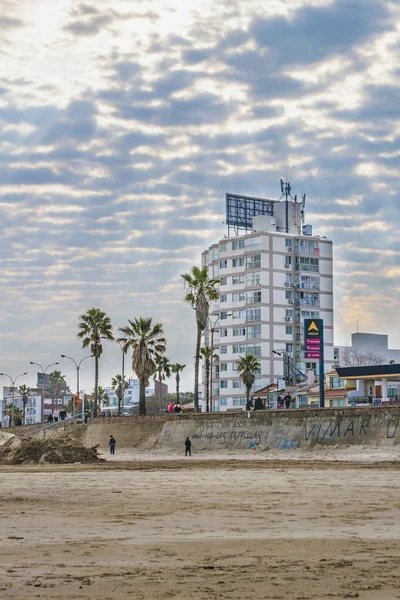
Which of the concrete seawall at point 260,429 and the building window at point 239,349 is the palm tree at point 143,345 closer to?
the concrete seawall at point 260,429

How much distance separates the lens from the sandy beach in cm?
1153

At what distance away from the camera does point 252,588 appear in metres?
11.5

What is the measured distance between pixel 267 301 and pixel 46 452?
88621 mm

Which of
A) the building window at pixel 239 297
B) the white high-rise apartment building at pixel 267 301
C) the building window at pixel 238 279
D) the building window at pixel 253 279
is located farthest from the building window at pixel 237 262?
the building window at pixel 239 297

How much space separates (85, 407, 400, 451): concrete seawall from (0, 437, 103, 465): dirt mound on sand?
38.3ft

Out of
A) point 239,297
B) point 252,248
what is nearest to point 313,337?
point 252,248

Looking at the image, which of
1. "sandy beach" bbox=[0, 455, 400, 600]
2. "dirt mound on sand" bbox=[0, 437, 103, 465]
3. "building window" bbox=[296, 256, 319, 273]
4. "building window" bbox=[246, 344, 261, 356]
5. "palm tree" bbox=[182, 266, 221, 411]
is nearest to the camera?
"sandy beach" bbox=[0, 455, 400, 600]

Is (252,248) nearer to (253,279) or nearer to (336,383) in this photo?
(253,279)

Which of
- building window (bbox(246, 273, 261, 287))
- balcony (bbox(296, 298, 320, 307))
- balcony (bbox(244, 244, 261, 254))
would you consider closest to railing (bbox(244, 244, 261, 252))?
balcony (bbox(244, 244, 261, 254))

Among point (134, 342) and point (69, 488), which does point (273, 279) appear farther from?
point (69, 488)

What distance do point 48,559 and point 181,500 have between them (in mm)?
10806

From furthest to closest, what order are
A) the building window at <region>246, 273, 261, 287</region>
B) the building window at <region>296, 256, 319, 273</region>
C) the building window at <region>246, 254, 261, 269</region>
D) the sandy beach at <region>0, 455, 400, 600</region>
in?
the building window at <region>296, 256, 319, 273</region>, the building window at <region>246, 254, 261, 269</region>, the building window at <region>246, 273, 261, 287</region>, the sandy beach at <region>0, 455, 400, 600</region>

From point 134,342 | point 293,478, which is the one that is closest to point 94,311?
point 134,342

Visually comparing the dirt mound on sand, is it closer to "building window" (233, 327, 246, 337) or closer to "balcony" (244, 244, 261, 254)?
"building window" (233, 327, 246, 337)
